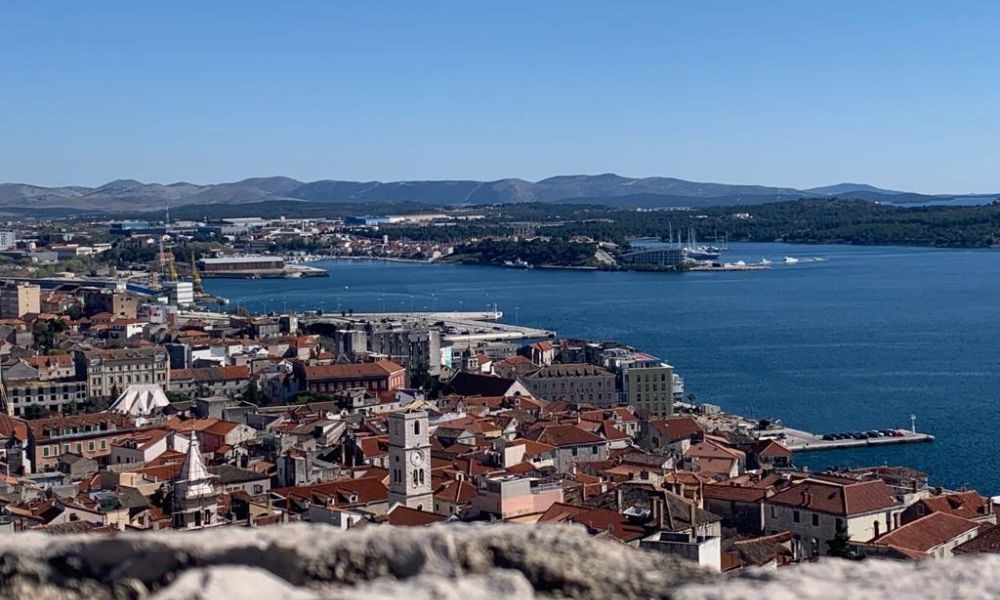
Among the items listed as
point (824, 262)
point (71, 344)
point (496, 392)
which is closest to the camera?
point (496, 392)

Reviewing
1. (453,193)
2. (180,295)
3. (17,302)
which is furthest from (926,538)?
(453,193)

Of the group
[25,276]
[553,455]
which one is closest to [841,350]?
[553,455]

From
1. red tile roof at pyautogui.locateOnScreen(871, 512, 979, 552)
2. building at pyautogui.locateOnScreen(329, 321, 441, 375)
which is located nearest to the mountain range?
building at pyautogui.locateOnScreen(329, 321, 441, 375)

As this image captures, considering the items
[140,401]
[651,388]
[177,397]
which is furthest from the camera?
[177,397]

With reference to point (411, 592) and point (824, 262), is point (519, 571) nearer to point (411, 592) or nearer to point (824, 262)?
point (411, 592)

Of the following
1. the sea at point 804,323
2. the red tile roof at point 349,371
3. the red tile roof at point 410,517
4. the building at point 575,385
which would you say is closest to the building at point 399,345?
the red tile roof at point 349,371

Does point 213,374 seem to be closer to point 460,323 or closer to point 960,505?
point 460,323
